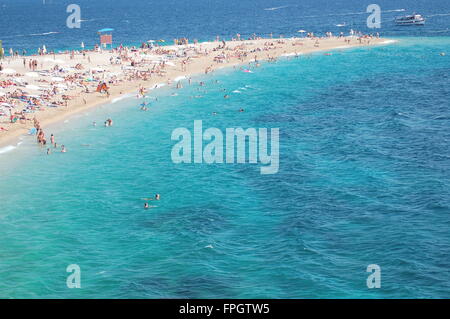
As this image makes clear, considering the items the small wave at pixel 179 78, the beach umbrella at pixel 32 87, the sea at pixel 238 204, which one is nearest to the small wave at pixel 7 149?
the sea at pixel 238 204

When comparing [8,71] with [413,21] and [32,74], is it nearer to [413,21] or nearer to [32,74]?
[32,74]

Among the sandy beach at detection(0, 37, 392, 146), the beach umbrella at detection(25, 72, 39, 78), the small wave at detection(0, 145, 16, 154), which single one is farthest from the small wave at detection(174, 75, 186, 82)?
the small wave at detection(0, 145, 16, 154)

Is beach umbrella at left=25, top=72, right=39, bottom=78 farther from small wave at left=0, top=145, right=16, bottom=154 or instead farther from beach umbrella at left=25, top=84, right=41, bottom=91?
small wave at left=0, top=145, right=16, bottom=154

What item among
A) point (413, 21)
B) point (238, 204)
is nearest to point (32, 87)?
point (238, 204)

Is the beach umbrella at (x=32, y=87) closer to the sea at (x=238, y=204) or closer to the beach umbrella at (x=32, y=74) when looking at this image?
the beach umbrella at (x=32, y=74)
